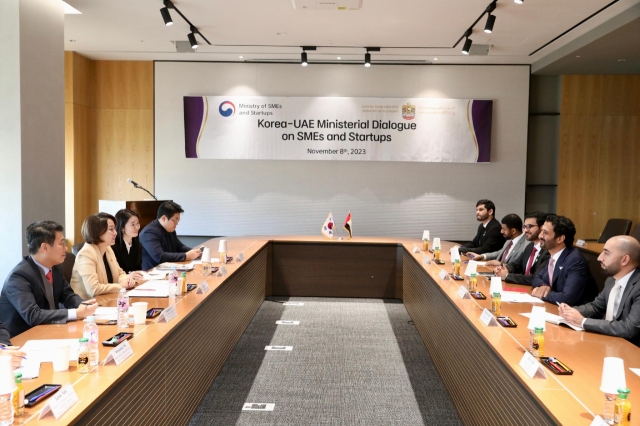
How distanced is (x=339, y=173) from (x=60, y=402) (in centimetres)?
714

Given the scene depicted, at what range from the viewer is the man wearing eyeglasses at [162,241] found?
511 centimetres

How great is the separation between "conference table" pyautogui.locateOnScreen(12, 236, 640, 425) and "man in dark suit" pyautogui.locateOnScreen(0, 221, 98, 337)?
0.28ft

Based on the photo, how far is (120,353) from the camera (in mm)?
2178

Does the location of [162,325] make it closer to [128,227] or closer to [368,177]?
[128,227]

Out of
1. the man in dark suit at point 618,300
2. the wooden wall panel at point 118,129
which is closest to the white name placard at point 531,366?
the man in dark suit at point 618,300

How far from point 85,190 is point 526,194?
21.3 ft

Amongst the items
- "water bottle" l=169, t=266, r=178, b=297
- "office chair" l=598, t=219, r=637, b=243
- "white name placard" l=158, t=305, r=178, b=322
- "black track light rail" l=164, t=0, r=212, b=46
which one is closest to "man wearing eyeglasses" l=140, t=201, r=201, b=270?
"water bottle" l=169, t=266, r=178, b=297

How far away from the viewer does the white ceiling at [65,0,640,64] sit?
5.72 m

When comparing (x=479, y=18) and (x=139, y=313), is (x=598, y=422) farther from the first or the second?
(x=479, y=18)

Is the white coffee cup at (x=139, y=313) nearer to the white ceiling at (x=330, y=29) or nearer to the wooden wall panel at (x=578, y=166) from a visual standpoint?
the white ceiling at (x=330, y=29)

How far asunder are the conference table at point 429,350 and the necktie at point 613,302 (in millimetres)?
284

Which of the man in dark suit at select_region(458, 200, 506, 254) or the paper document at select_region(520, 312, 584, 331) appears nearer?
the paper document at select_region(520, 312, 584, 331)

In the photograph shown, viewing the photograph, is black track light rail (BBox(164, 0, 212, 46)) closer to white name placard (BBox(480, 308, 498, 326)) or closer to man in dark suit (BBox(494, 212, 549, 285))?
man in dark suit (BBox(494, 212, 549, 285))

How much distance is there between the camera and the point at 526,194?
8.86m
